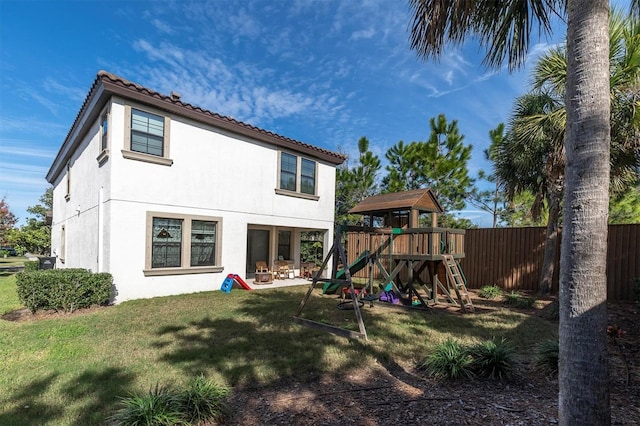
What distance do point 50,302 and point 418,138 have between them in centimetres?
1780

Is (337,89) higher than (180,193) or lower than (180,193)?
higher

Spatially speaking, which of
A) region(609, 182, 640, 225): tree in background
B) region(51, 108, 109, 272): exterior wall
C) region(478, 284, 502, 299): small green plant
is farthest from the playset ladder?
region(609, 182, 640, 225): tree in background

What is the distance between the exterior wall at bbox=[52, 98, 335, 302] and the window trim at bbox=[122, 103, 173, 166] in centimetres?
9

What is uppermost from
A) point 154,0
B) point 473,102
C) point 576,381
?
point 154,0

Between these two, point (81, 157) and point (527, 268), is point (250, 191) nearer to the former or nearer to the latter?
point (81, 157)

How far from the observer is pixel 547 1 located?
370cm

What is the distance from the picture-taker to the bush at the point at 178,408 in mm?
2658

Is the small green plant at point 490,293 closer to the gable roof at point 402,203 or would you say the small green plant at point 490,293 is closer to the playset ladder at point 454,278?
the playset ladder at point 454,278

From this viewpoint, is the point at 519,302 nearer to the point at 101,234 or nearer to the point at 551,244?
the point at 551,244

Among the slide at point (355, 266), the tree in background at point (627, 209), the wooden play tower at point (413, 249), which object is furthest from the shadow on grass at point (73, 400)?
the tree in background at point (627, 209)

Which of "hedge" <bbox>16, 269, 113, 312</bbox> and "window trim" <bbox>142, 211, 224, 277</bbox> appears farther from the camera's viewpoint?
"window trim" <bbox>142, 211, 224, 277</bbox>

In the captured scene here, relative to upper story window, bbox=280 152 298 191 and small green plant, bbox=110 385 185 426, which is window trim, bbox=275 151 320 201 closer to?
upper story window, bbox=280 152 298 191

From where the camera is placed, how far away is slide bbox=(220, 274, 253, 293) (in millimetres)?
10195

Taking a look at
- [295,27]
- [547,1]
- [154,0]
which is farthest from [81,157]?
[547,1]
